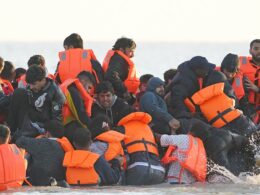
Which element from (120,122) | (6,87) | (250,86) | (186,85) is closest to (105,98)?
(120,122)

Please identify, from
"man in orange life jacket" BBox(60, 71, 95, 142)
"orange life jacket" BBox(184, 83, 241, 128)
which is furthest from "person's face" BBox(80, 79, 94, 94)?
"orange life jacket" BBox(184, 83, 241, 128)

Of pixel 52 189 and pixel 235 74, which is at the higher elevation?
pixel 235 74

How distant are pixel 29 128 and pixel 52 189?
5.18 ft

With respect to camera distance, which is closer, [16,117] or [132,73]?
[16,117]

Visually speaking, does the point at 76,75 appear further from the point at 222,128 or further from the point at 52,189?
the point at 52,189

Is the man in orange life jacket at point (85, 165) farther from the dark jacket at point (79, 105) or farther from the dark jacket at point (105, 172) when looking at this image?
the dark jacket at point (79, 105)

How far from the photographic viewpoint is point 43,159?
13312mm

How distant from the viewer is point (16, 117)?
14.1 meters

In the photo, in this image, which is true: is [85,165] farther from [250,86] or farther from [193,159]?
[250,86]

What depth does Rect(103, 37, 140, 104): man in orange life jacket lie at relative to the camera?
50.4 feet

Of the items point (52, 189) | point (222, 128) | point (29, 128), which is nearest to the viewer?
point (52, 189)

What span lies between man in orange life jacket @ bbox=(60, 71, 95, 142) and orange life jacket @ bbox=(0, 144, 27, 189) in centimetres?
142

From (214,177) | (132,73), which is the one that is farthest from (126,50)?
(214,177)

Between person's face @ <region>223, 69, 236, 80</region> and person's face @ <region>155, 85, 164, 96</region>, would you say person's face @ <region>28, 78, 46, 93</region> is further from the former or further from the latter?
person's face @ <region>223, 69, 236, 80</region>
